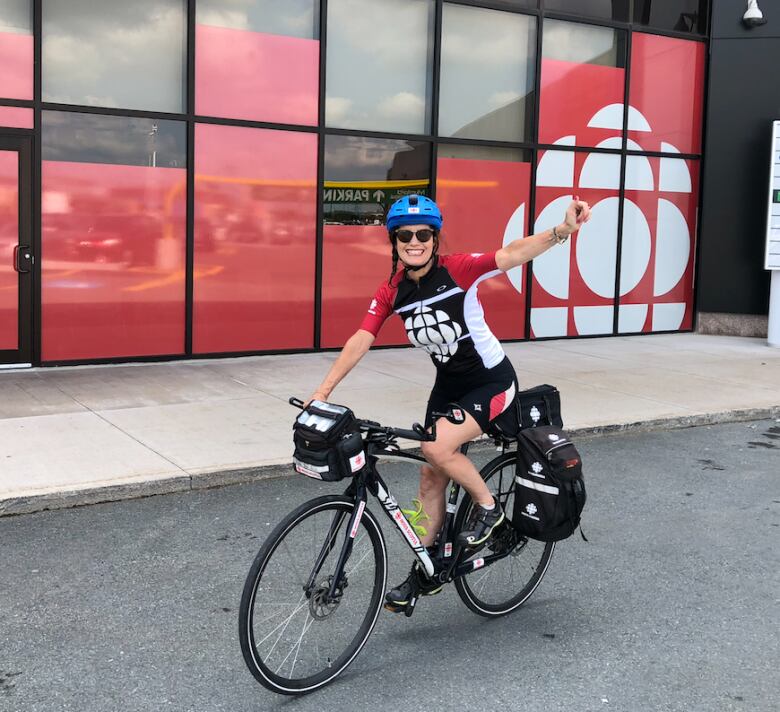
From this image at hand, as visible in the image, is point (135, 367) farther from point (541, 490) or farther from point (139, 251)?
point (541, 490)

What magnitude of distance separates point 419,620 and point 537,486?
836 mm

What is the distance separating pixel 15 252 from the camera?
10.3m

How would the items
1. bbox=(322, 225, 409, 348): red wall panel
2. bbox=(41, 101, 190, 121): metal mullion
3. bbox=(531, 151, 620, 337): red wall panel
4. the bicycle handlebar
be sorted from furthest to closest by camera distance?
bbox=(531, 151, 620, 337): red wall panel, bbox=(322, 225, 409, 348): red wall panel, bbox=(41, 101, 190, 121): metal mullion, the bicycle handlebar

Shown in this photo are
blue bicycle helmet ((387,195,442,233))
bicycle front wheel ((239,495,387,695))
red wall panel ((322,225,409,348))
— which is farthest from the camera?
red wall panel ((322,225,409,348))

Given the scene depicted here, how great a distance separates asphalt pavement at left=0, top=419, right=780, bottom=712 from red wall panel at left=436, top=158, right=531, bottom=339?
7.15 m

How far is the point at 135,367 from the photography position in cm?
1078

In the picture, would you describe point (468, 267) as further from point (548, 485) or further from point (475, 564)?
point (475, 564)

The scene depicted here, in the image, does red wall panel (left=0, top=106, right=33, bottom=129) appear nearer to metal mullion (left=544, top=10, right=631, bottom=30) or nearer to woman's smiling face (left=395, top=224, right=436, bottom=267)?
metal mullion (left=544, top=10, right=631, bottom=30)

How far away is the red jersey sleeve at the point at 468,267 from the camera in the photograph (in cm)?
390

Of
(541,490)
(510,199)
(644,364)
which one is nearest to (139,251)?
(510,199)

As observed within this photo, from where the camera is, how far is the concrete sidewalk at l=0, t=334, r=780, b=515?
6406 mm

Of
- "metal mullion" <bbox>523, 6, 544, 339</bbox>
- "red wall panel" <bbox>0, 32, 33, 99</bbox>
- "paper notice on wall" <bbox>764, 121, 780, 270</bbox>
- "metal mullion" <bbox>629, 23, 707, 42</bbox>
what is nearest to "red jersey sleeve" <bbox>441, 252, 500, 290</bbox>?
"red wall panel" <bbox>0, 32, 33, 99</bbox>

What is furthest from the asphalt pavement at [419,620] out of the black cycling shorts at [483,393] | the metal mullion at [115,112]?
the metal mullion at [115,112]

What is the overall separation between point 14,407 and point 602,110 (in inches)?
369
